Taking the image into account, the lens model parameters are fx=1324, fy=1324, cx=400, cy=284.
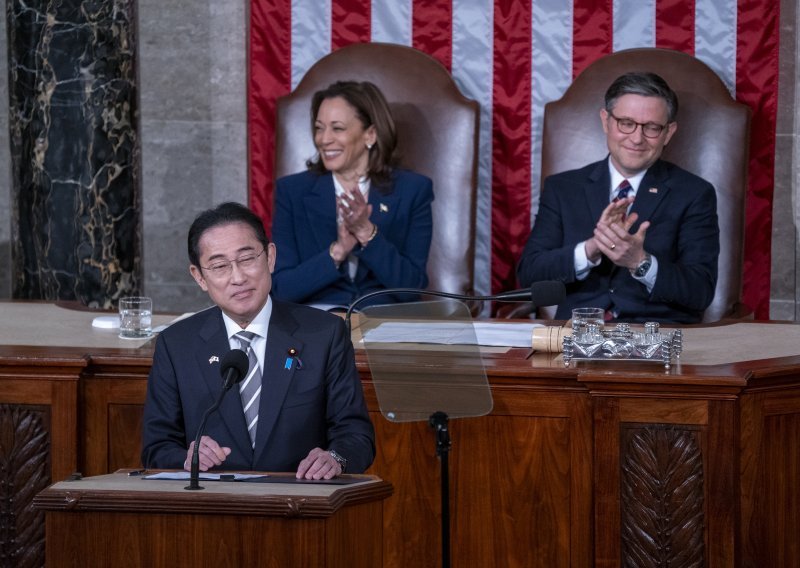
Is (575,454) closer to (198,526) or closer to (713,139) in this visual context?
(198,526)

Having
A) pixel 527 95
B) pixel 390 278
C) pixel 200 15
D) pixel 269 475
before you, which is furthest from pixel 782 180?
pixel 269 475

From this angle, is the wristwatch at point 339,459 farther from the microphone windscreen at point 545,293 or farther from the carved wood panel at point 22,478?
the carved wood panel at point 22,478

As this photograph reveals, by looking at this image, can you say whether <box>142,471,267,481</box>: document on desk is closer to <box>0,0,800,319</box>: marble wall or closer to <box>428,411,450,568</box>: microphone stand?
<box>428,411,450,568</box>: microphone stand

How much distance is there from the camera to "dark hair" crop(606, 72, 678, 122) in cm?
469

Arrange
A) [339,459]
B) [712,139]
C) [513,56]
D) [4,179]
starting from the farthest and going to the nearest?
[4,179] < [513,56] < [712,139] < [339,459]

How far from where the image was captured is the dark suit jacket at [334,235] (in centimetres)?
477

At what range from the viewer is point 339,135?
16.1 ft

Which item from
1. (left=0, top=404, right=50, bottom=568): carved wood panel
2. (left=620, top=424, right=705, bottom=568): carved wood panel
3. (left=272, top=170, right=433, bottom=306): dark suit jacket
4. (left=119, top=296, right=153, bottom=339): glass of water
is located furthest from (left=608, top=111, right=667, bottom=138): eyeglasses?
(left=0, top=404, right=50, bottom=568): carved wood panel

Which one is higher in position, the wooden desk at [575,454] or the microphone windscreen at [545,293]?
the microphone windscreen at [545,293]

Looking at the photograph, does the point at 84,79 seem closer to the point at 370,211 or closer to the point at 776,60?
the point at 370,211

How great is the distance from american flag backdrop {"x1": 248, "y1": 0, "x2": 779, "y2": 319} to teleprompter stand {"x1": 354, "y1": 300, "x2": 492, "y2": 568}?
7.58 ft

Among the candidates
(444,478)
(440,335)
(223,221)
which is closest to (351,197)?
(440,335)

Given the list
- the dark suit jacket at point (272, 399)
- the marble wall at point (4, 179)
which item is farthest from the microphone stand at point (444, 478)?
the marble wall at point (4, 179)

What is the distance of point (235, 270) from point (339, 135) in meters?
2.10
